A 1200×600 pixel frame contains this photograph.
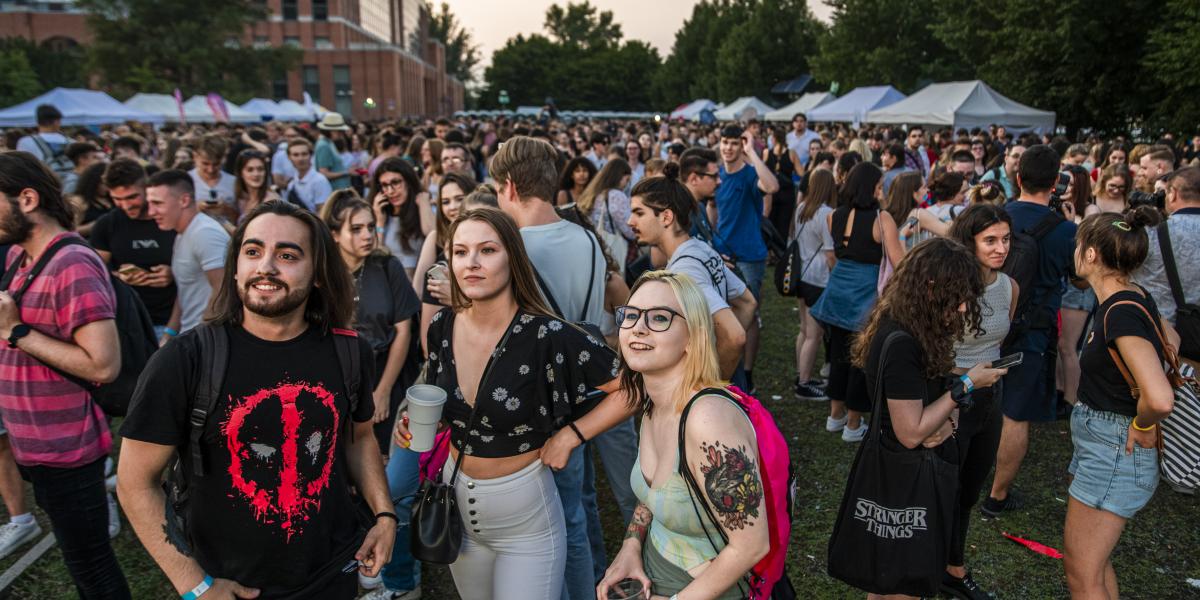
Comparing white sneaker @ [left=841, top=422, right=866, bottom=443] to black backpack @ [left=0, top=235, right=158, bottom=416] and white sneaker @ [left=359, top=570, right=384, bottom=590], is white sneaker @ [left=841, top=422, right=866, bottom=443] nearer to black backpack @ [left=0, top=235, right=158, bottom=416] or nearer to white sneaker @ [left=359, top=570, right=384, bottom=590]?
white sneaker @ [left=359, top=570, right=384, bottom=590]

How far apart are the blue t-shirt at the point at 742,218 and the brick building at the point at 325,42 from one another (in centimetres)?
6955

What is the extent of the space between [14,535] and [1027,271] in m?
6.05

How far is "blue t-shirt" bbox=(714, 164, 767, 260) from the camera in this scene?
666 centimetres

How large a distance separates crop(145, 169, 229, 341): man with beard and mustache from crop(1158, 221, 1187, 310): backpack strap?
5383mm

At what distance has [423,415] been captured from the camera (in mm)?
2441

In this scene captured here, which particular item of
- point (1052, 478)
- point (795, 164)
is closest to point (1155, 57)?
point (795, 164)

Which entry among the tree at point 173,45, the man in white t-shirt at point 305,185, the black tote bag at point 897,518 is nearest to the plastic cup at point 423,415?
the black tote bag at point 897,518

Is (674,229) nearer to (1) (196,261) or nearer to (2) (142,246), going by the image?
(1) (196,261)

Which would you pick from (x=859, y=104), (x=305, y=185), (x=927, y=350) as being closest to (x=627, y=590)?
(x=927, y=350)

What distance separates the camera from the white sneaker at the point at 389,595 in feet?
12.4

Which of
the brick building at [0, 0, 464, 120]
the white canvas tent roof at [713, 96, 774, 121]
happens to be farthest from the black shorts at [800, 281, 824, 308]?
the brick building at [0, 0, 464, 120]

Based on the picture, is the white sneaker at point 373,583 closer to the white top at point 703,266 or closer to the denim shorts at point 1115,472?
the white top at point 703,266

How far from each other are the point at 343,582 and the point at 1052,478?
4.70 m

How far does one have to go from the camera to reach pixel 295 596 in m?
2.24
